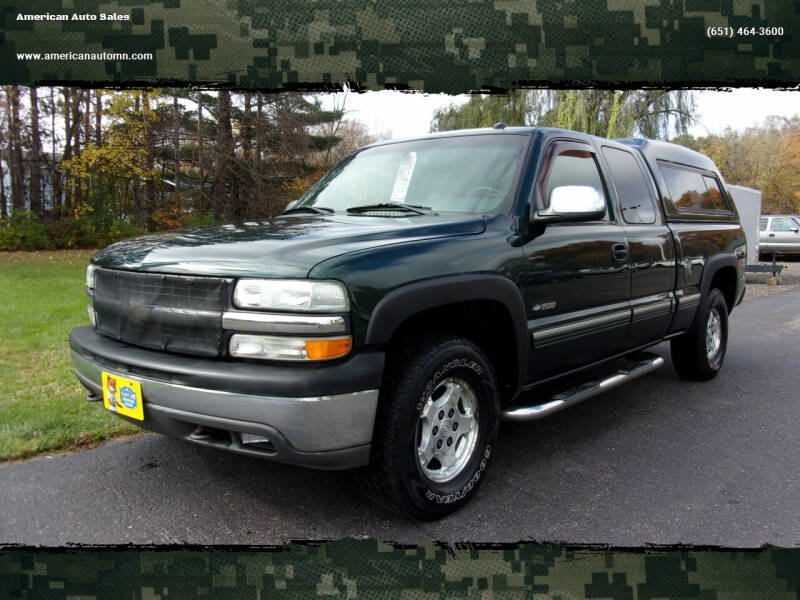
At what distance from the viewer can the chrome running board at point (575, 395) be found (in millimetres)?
3322

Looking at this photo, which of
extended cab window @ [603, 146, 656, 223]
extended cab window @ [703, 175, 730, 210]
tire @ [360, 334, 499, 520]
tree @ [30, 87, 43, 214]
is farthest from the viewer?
tree @ [30, 87, 43, 214]

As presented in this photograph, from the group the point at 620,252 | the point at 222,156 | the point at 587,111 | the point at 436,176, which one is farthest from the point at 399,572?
the point at 222,156

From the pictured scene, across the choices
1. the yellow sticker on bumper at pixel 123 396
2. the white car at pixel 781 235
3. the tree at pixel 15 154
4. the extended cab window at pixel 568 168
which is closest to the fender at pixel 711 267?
the extended cab window at pixel 568 168

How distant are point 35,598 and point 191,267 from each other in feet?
4.64

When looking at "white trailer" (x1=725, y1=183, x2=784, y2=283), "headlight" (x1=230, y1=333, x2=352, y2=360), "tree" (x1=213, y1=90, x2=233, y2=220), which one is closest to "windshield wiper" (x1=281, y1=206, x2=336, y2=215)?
"headlight" (x1=230, y1=333, x2=352, y2=360)

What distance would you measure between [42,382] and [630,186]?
194 inches

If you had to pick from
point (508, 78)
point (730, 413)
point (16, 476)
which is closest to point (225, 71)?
point (508, 78)

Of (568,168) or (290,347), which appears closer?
(290,347)

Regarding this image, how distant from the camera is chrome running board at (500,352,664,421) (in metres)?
3.32

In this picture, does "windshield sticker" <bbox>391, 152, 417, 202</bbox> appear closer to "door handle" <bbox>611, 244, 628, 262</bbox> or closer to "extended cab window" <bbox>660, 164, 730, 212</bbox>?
"door handle" <bbox>611, 244, 628, 262</bbox>

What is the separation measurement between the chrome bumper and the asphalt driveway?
1.61ft

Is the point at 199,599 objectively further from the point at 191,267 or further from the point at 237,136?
the point at 237,136

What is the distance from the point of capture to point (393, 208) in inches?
145

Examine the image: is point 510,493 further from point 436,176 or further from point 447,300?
point 436,176
